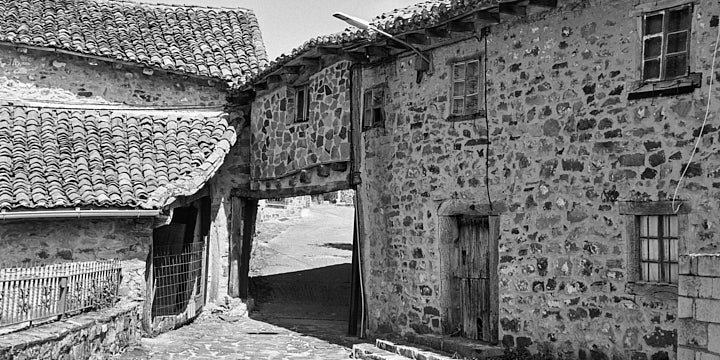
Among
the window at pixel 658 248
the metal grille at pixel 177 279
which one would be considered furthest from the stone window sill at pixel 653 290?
the metal grille at pixel 177 279

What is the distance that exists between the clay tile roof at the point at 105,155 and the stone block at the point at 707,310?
8897 millimetres

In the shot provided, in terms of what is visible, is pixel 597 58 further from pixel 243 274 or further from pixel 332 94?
pixel 243 274

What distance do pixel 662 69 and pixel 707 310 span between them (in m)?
3.40

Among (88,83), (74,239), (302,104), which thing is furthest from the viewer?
(88,83)

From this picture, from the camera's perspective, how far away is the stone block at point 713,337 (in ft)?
22.9

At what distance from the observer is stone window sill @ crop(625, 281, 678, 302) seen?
912 cm

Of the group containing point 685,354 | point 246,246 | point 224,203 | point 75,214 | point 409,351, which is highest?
point 224,203

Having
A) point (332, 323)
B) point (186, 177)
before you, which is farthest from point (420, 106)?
point (332, 323)

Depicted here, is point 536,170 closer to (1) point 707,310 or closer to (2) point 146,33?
(1) point 707,310

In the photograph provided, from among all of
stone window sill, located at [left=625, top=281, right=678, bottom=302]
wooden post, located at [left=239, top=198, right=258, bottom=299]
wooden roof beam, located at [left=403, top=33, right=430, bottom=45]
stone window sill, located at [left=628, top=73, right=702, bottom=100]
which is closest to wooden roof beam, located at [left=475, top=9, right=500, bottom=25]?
wooden roof beam, located at [left=403, top=33, right=430, bottom=45]

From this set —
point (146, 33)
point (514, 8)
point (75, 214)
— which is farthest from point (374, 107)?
point (146, 33)

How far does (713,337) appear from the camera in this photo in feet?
23.1

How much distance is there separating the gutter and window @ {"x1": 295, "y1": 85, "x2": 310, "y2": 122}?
12.4ft

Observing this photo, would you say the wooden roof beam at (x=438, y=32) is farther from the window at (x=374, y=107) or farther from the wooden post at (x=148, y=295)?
the wooden post at (x=148, y=295)
